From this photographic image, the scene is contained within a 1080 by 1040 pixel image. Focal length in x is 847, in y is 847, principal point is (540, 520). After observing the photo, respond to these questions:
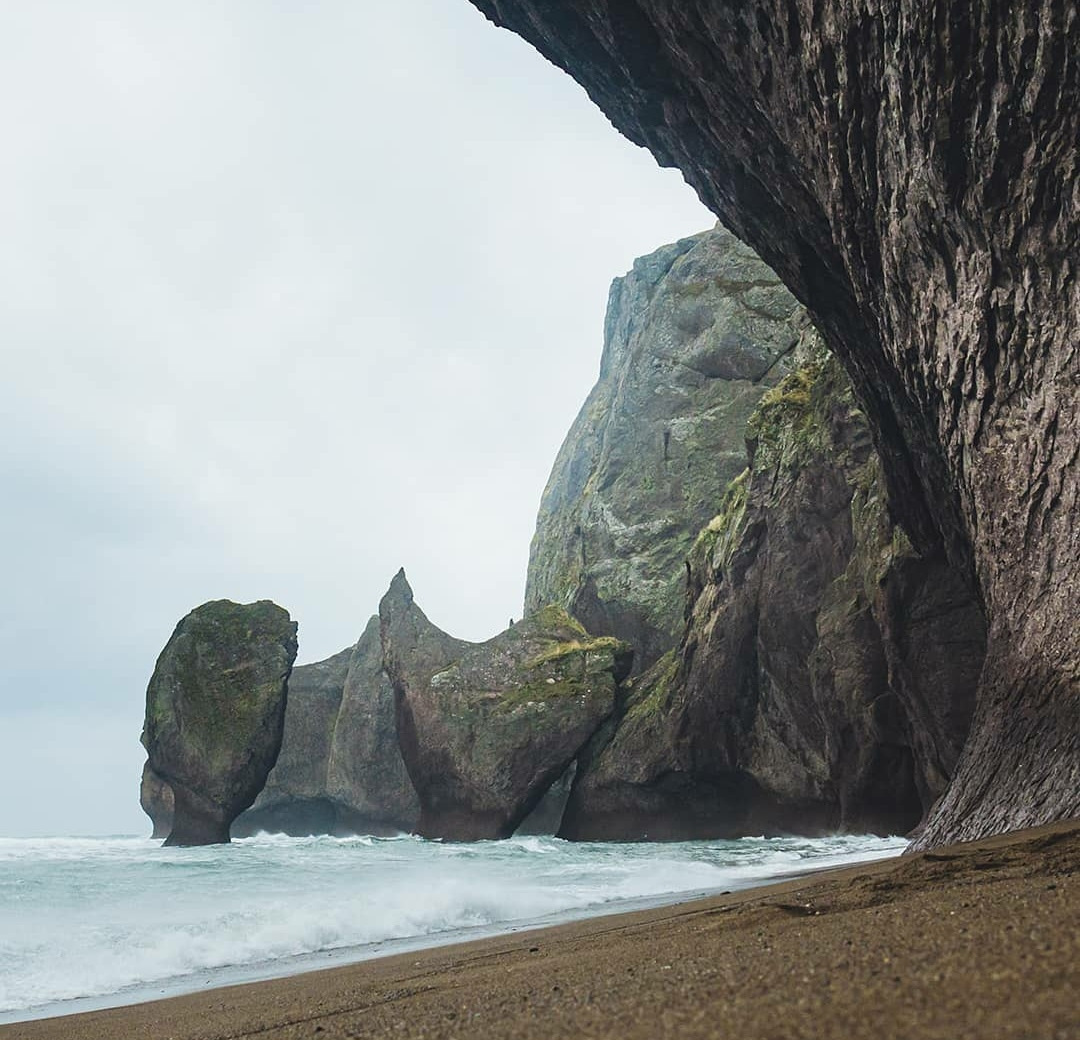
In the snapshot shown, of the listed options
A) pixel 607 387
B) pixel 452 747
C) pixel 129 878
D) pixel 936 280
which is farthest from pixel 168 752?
pixel 607 387

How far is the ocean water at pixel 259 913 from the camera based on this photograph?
7398mm

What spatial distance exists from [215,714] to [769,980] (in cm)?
3538

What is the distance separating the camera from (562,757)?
29.9 metres

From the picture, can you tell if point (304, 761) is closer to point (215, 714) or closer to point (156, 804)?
point (156, 804)

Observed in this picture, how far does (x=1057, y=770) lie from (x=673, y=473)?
38.9 metres

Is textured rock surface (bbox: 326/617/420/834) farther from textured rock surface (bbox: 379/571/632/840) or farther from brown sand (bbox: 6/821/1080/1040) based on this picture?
brown sand (bbox: 6/821/1080/1040)

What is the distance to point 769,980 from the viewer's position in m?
1.95

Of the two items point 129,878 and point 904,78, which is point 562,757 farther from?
point 904,78

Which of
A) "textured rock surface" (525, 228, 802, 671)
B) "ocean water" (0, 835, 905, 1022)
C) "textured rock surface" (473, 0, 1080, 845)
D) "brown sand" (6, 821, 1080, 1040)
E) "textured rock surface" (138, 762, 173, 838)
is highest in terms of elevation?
"textured rock surface" (525, 228, 802, 671)

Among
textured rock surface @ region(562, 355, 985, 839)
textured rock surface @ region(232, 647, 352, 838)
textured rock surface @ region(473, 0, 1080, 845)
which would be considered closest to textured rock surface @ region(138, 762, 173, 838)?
textured rock surface @ region(232, 647, 352, 838)

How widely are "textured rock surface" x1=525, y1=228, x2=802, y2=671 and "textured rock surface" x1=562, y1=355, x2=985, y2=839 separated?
11.1 m

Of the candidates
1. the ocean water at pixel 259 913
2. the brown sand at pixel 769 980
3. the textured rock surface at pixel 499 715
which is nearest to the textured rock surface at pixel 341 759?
the textured rock surface at pixel 499 715

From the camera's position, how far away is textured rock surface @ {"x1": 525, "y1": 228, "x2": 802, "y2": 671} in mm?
41531

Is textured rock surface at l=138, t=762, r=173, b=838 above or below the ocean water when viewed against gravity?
below
